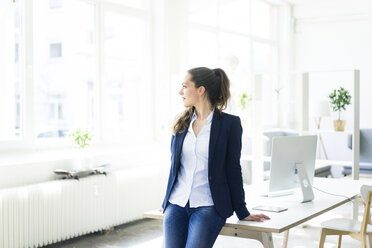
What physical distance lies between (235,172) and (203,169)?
172 millimetres

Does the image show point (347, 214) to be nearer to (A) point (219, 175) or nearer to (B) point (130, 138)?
(B) point (130, 138)

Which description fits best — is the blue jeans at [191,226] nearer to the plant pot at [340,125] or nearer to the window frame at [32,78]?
the window frame at [32,78]

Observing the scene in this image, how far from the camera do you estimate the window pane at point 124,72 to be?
5.71 metres

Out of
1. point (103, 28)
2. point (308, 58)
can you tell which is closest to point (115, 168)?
point (103, 28)

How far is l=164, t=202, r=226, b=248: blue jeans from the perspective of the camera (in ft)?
7.95

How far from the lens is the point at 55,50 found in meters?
5.04

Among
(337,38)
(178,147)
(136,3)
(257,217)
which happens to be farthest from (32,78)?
(337,38)

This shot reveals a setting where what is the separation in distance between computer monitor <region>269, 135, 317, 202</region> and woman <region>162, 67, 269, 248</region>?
568 mm

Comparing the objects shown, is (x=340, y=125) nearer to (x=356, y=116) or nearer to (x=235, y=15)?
(x=356, y=116)

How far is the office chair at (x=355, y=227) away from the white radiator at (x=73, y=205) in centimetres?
227

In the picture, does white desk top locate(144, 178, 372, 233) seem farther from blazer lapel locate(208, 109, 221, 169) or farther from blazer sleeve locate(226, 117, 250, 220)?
blazer lapel locate(208, 109, 221, 169)

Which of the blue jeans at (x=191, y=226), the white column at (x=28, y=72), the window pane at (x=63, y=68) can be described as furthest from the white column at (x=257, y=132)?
the blue jeans at (x=191, y=226)

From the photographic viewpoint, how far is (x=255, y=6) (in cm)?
851

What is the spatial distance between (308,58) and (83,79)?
522 cm
